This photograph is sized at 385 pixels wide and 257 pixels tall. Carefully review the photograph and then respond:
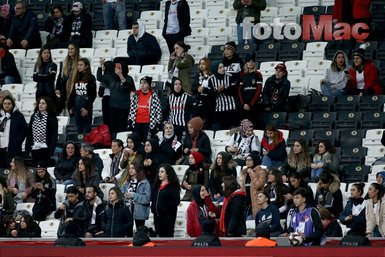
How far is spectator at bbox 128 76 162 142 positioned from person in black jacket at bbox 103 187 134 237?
3338mm

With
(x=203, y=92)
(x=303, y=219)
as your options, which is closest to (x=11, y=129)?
(x=203, y=92)

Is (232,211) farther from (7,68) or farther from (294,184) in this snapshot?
(7,68)

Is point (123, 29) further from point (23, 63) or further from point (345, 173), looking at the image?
point (345, 173)

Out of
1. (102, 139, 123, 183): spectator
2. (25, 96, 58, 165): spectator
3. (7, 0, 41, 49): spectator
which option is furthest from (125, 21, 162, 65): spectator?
(102, 139, 123, 183): spectator

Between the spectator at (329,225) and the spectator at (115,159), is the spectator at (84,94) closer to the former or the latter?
the spectator at (115,159)

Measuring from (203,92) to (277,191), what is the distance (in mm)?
3633

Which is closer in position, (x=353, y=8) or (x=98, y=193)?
(x=98, y=193)

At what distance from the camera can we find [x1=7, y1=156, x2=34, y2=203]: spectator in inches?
1183

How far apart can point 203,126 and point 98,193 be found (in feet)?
10.1

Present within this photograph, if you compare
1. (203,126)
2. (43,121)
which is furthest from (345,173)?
(43,121)

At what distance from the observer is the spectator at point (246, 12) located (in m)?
33.1

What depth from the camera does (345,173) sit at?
29672mm

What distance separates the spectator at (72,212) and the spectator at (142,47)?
5233 mm

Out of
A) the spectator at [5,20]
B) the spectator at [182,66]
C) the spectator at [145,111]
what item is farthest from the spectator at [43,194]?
the spectator at [5,20]
